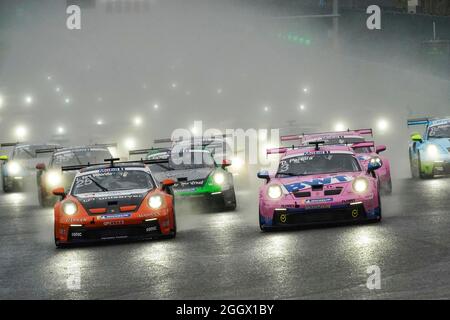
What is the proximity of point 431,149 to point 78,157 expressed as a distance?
24.6 feet

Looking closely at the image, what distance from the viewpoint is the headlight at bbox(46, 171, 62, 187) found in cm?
2352

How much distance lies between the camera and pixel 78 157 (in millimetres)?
25016

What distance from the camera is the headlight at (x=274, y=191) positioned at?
1579 centimetres

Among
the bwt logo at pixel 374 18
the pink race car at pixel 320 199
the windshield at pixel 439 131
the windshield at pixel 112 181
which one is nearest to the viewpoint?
the pink race car at pixel 320 199

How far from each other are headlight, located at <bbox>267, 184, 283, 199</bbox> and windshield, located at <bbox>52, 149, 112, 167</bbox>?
923cm

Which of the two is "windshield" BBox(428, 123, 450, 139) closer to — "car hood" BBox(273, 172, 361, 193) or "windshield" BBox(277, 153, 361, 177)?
"windshield" BBox(277, 153, 361, 177)

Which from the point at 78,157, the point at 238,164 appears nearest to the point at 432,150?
the point at 238,164

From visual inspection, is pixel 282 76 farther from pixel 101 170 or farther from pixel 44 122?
pixel 101 170

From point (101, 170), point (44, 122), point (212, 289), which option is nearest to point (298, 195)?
point (101, 170)

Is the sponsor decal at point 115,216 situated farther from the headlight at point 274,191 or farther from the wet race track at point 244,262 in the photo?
the headlight at point 274,191

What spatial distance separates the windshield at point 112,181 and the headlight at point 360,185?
2.86 m

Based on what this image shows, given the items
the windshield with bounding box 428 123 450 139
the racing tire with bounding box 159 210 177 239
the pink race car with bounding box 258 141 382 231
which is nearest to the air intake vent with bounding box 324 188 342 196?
the pink race car with bounding box 258 141 382 231

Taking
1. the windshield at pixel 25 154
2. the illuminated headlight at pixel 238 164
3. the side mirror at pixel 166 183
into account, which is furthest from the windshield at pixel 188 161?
the windshield at pixel 25 154

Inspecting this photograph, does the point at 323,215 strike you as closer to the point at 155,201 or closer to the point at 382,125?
the point at 155,201
